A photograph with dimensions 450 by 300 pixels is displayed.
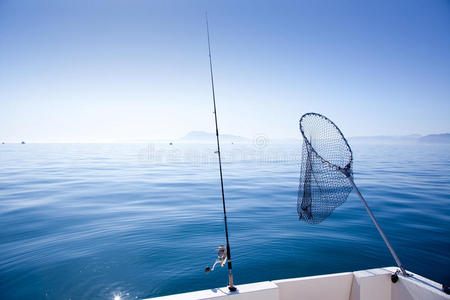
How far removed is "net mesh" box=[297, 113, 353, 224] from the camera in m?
3.77

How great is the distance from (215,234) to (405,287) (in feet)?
15.5

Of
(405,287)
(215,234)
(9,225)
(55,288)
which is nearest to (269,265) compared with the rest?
(215,234)

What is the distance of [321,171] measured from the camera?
3.82 metres

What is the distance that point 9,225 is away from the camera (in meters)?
7.64

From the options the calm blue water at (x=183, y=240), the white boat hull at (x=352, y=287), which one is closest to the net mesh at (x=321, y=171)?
the white boat hull at (x=352, y=287)

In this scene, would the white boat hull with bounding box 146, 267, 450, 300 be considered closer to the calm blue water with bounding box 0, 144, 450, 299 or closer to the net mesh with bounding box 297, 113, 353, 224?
the net mesh with bounding box 297, 113, 353, 224

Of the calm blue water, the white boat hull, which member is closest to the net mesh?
the white boat hull

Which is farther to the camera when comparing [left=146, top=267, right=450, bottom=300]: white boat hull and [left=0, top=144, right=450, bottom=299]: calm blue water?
[left=0, top=144, right=450, bottom=299]: calm blue water

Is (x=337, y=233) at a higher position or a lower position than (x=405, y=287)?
lower

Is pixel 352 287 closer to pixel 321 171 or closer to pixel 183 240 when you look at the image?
pixel 321 171

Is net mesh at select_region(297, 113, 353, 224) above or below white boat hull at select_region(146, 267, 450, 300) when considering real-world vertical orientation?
above

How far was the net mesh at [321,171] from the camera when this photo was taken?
3771 millimetres

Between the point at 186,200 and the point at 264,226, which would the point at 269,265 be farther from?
the point at 186,200

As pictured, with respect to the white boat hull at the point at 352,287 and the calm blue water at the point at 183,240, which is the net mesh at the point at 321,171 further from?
the calm blue water at the point at 183,240
